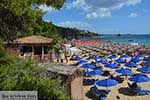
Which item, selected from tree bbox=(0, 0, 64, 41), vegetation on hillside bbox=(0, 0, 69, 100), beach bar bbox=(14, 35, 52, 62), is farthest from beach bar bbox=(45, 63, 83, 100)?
beach bar bbox=(14, 35, 52, 62)

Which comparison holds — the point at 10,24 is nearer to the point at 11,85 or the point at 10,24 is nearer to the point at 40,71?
the point at 40,71

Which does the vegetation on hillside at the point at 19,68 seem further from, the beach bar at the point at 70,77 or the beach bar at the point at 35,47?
the beach bar at the point at 35,47

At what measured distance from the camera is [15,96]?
29.2 feet

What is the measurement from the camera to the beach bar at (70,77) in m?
18.8

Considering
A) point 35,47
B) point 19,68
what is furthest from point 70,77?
point 35,47

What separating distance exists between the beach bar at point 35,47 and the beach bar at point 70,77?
12595 mm

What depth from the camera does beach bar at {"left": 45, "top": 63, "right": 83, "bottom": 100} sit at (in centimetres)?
1881

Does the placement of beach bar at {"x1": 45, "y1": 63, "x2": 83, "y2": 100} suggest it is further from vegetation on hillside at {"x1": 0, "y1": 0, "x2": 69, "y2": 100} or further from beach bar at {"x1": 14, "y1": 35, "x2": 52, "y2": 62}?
beach bar at {"x1": 14, "y1": 35, "x2": 52, "y2": 62}

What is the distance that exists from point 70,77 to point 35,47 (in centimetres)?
1655

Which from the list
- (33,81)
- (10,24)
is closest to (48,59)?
(10,24)

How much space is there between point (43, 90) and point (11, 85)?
1.21m

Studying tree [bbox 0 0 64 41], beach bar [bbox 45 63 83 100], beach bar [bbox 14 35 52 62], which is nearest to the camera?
beach bar [bbox 45 63 83 100]

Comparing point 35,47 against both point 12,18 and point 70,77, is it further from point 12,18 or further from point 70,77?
point 70,77

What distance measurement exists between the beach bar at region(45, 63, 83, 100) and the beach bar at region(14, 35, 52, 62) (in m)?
12.6
